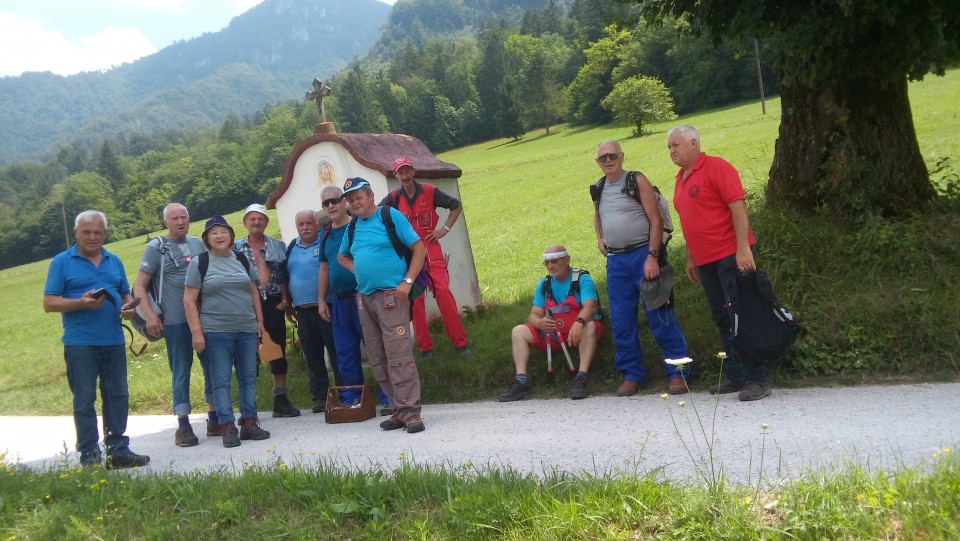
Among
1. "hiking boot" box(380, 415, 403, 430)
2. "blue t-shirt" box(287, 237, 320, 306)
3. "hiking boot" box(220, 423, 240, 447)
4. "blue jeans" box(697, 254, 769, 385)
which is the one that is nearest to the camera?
"blue jeans" box(697, 254, 769, 385)

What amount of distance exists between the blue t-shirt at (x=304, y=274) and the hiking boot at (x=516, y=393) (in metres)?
2.14

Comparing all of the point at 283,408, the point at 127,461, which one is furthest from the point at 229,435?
the point at 283,408

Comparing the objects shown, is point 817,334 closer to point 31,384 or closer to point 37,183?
point 31,384

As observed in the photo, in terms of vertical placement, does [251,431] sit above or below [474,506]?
below

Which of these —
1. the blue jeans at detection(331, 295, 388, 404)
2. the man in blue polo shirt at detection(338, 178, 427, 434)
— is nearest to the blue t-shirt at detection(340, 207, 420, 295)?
the man in blue polo shirt at detection(338, 178, 427, 434)

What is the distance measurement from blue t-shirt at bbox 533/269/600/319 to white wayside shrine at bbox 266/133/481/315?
8.13 ft

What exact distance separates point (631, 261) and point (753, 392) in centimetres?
146

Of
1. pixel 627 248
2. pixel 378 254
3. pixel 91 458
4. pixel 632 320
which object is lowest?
pixel 91 458

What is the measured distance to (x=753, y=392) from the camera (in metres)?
5.32

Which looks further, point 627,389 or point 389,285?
point 389,285

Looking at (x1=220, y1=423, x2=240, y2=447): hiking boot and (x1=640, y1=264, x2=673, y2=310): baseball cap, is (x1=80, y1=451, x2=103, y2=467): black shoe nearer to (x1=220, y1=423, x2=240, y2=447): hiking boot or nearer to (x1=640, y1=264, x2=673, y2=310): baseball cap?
(x1=220, y1=423, x2=240, y2=447): hiking boot

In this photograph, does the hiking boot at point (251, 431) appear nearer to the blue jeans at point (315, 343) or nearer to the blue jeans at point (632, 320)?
the blue jeans at point (315, 343)

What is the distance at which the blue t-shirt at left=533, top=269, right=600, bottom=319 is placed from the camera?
Answer: 6613mm

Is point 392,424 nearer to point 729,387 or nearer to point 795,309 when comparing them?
point 729,387
